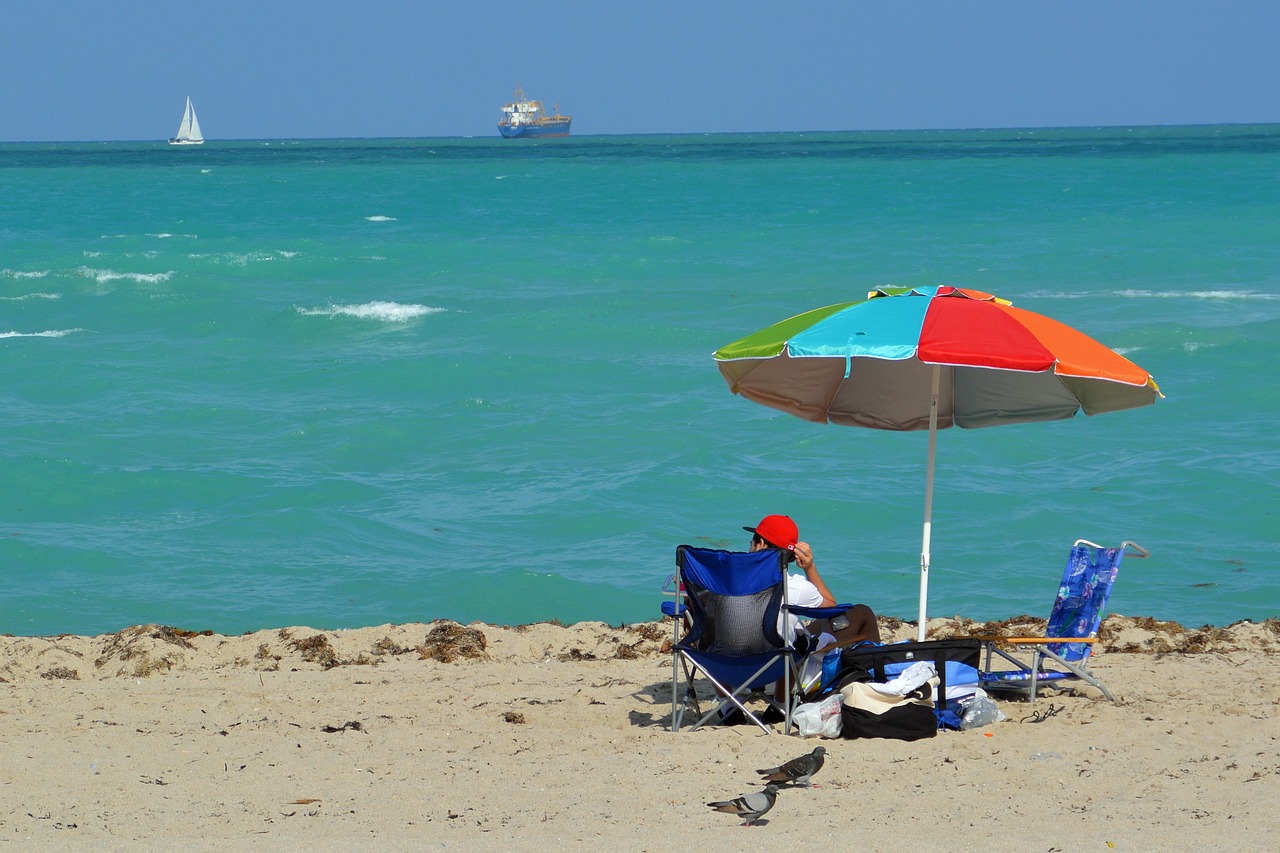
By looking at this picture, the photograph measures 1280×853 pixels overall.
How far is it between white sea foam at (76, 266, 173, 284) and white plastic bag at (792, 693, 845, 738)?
22.2m

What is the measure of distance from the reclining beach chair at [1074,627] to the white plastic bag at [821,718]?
2.66 feet

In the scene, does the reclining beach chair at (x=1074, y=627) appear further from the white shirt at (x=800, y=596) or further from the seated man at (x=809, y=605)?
the white shirt at (x=800, y=596)

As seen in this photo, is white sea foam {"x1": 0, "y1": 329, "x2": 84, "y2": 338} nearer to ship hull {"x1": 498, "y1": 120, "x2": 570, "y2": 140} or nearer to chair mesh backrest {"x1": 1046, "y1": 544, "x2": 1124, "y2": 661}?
chair mesh backrest {"x1": 1046, "y1": 544, "x2": 1124, "y2": 661}

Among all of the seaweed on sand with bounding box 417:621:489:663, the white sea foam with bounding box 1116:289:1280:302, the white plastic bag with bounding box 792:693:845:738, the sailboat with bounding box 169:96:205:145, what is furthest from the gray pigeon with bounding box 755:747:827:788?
the sailboat with bounding box 169:96:205:145

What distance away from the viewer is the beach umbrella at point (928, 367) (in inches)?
201

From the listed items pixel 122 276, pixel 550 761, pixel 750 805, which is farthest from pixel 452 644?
pixel 122 276

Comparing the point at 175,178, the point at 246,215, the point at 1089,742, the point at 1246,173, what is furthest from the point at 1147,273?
the point at 175,178

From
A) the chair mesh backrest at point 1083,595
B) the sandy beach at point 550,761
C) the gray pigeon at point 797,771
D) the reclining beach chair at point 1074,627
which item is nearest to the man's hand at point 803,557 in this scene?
the sandy beach at point 550,761

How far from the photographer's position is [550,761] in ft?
17.1

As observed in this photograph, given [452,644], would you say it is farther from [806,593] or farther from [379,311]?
[379,311]

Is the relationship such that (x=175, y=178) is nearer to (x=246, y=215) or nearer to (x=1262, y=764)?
(x=246, y=215)

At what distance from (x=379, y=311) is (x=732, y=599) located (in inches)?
684

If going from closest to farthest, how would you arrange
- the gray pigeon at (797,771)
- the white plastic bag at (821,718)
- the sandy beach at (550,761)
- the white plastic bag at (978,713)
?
the sandy beach at (550,761)
the gray pigeon at (797,771)
the white plastic bag at (821,718)
the white plastic bag at (978,713)

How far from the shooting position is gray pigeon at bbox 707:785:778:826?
444 cm
